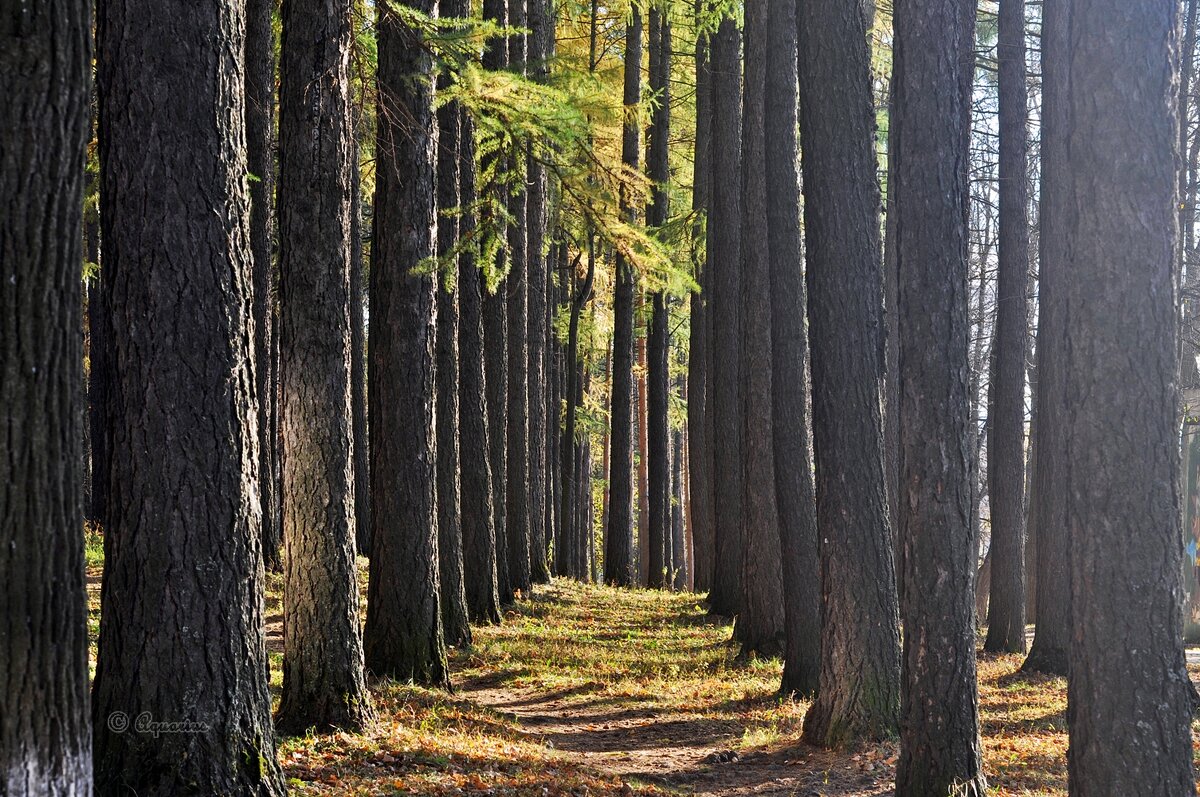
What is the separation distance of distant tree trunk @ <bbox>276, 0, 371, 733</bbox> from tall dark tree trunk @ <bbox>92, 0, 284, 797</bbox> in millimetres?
2448

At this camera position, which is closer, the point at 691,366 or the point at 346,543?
the point at 346,543

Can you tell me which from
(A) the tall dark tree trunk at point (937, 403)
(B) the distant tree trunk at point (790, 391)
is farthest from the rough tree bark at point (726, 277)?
(A) the tall dark tree trunk at point (937, 403)

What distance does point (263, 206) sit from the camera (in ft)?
46.6

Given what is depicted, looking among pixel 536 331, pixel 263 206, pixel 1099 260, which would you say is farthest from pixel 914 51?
pixel 536 331

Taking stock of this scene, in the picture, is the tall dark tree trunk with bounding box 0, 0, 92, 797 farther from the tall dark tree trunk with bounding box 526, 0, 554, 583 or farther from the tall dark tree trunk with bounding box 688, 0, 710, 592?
the tall dark tree trunk with bounding box 526, 0, 554, 583

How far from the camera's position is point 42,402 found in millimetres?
3311

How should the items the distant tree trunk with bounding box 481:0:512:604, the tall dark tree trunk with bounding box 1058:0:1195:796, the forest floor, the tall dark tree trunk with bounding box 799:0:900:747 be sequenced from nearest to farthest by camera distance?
the tall dark tree trunk with bounding box 1058:0:1195:796 < the forest floor < the tall dark tree trunk with bounding box 799:0:900:747 < the distant tree trunk with bounding box 481:0:512:604

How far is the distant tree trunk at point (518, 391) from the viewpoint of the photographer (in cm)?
1820

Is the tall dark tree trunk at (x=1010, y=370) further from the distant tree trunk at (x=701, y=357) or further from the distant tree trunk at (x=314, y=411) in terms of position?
the distant tree trunk at (x=314, y=411)

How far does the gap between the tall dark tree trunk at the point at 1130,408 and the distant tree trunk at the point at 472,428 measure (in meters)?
9.76

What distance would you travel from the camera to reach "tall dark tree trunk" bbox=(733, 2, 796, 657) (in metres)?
13.0

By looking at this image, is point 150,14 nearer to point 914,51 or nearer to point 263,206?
point 914,51

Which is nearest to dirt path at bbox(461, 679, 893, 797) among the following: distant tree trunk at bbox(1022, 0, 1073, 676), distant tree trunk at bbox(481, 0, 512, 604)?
distant tree trunk at bbox(1022, 0, 1073, 676)

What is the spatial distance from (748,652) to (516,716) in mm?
3838
